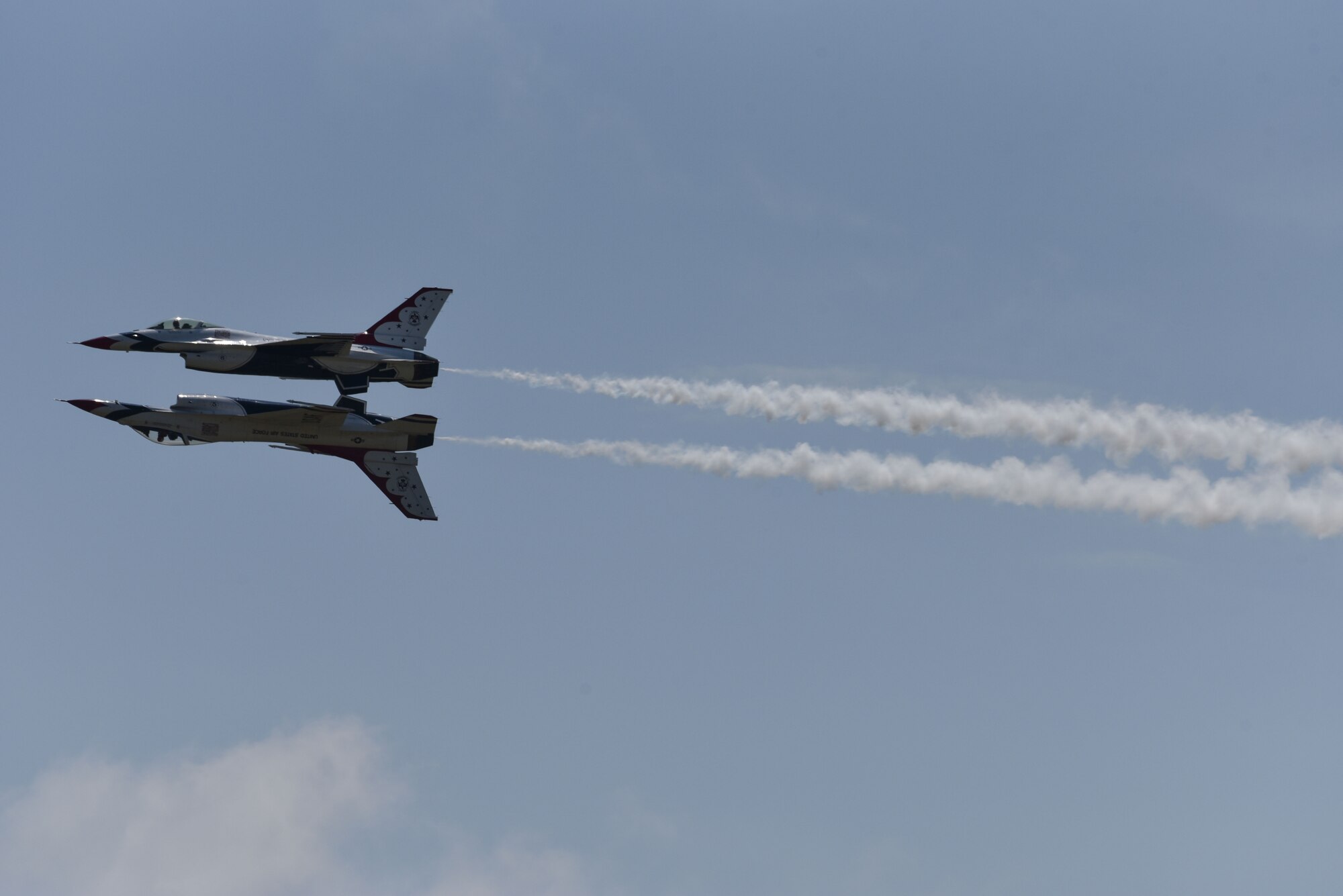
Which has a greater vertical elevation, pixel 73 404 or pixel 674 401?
pixel 674 401

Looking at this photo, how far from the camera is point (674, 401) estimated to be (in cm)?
7662

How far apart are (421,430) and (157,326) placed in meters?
11.2

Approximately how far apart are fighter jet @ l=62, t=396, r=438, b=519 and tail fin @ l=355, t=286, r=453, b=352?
2687 millimetres

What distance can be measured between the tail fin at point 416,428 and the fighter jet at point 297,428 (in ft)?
0.09

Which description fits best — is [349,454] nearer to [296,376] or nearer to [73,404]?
[296,376]

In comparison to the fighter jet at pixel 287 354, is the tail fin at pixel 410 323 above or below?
above

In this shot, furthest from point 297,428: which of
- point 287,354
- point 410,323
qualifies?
point 410,323

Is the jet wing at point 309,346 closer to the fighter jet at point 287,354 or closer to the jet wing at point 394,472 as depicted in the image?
the fighter jet at point 287,354

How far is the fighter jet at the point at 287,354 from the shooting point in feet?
233

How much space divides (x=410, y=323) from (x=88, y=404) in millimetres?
13247

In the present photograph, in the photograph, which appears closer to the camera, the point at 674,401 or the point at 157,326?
the point at 157,326

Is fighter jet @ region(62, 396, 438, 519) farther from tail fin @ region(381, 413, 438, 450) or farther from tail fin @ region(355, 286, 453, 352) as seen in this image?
tail fin @ region(355, 286, 453, 352)

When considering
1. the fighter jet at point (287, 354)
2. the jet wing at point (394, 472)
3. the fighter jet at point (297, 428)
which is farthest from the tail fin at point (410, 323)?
the jet wing at point (394, 472)

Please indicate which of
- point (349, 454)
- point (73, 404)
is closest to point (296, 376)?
point (349, 454)
